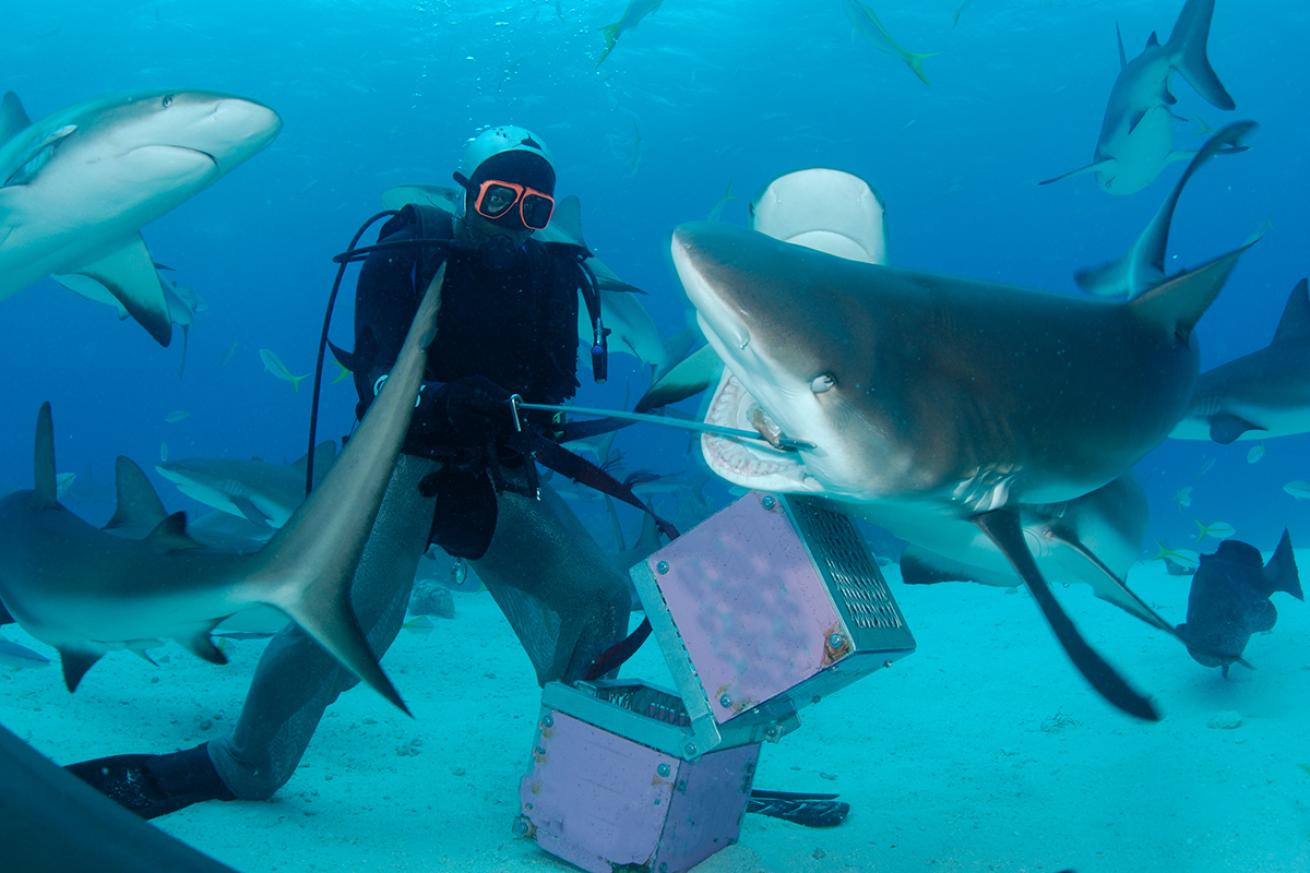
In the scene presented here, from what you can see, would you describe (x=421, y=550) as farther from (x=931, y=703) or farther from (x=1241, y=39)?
(x=1241, y=39)

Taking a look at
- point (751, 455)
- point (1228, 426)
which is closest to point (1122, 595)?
point (751, 455)

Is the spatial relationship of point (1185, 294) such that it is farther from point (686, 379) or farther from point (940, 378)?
point (686, 379)

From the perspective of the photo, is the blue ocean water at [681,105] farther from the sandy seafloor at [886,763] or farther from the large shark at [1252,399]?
the large shark at [1252,399]

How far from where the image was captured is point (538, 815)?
324 centimetres

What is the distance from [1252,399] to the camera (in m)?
6.01

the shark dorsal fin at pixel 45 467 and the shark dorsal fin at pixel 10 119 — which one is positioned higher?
the shark dorsal fin at pixel 10 119

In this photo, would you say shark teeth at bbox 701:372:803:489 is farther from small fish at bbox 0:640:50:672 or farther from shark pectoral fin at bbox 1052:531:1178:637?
small fish at bbox 0:640:50:672

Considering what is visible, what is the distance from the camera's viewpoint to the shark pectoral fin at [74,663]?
3.29m

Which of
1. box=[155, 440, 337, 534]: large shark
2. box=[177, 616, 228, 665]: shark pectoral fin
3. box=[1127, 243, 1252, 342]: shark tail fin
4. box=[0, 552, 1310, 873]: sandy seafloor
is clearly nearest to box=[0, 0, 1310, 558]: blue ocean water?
box=[0, 552, 1310, 873]: sandy seafloor

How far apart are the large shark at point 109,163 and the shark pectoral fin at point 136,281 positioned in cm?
70

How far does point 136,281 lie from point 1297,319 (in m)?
8.75

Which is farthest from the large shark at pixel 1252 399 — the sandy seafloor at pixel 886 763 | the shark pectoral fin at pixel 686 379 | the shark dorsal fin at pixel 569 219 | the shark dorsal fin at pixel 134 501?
the shark dorsal fin at pixel 134 501

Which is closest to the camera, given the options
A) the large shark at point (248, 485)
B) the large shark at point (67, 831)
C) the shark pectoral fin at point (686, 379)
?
the large shark at point (67, 831)

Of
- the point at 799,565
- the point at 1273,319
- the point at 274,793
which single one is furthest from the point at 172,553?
the point at 1273,319
